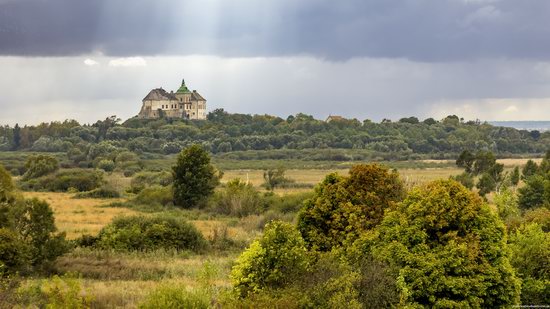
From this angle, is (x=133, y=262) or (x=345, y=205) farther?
(x=133, y=262)

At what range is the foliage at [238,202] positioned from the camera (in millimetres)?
53719

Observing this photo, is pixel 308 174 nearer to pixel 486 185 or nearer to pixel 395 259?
pixel 486 185

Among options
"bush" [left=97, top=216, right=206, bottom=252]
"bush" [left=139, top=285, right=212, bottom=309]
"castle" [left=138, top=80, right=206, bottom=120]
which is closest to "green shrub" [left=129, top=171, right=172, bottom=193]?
"bush" [left=97, top=216, right=206, bottom=252]

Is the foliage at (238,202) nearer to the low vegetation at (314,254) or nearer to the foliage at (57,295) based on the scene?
the low vegetation at (314,254)

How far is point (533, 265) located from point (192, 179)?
1460 inches

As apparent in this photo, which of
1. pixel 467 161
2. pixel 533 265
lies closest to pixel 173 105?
pixel 467 161

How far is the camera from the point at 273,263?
58.6ft

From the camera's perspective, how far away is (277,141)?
148875 millimetres

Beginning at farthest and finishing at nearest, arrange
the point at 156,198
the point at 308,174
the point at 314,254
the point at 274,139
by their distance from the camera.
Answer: the point at 274,139 → the point at 308,174 → the point at 156,198 → the point at 314,254

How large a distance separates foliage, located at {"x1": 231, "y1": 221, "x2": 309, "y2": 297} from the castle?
155 meters

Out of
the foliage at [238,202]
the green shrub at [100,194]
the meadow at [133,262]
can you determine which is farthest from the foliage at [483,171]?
the green shrub at [100,194]

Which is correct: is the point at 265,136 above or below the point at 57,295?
above

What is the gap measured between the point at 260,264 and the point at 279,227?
0.97 m

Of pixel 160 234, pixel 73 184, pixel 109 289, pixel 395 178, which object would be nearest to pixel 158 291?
pixel 109 289
